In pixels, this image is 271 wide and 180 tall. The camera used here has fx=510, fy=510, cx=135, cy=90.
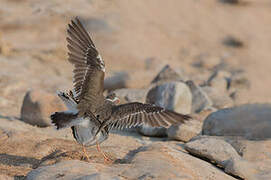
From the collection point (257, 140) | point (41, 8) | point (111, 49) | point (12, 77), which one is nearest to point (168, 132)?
point (257, 140)

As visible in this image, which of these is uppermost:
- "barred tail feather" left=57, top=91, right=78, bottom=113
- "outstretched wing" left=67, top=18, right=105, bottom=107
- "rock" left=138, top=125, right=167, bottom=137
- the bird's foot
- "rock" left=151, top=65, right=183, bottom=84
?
"outstretched wing" left=67, top=18, right=105, bottom=107

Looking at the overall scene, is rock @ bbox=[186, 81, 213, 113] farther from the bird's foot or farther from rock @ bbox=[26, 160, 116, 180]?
rock @ bbox=[26, 160, 116, 180]

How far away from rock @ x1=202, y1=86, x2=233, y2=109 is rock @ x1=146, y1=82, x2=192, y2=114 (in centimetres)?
83

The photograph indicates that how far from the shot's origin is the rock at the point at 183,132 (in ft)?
25.2

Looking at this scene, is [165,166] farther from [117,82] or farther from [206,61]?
[206,61]

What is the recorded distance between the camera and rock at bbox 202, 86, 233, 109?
9.64m

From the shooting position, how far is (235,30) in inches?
643

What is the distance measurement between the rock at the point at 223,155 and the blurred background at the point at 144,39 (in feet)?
15.1

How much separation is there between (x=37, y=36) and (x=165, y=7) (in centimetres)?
488

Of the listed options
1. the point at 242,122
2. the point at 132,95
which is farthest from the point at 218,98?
the point at 242,122

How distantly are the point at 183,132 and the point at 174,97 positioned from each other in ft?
4.15

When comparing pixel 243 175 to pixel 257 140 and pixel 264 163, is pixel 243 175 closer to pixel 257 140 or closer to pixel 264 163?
pixel 264 163

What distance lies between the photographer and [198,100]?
9312 mm

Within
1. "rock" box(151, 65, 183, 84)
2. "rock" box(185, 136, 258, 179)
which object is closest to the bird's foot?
"rock" box(185, 136, 258, 179)
